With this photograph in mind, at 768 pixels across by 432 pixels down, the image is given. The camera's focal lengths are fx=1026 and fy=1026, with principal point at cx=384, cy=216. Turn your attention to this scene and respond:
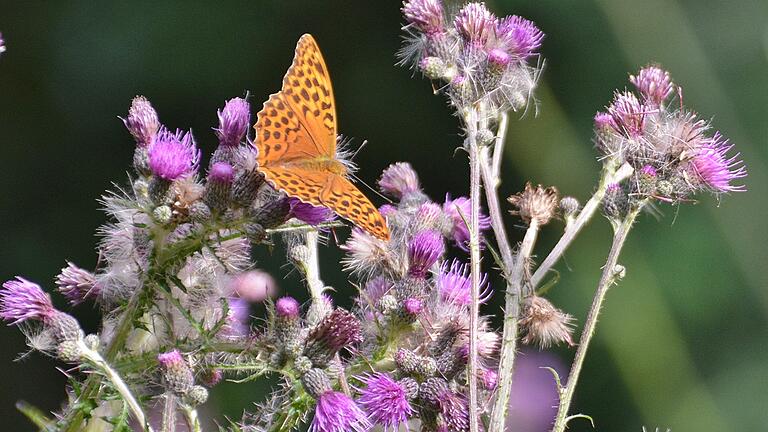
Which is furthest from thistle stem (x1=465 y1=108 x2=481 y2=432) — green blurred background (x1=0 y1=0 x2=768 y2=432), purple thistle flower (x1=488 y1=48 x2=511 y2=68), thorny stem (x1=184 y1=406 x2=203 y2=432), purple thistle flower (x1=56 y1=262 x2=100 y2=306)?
green blurred background (x1=0 y1=0 x2=768 y2=432)

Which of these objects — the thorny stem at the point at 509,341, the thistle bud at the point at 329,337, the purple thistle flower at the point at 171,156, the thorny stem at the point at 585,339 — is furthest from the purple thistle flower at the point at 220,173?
the thorny stem at the point at 585,339

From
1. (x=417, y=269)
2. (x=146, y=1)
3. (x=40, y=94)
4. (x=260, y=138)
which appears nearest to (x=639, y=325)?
(x=417, y=269)

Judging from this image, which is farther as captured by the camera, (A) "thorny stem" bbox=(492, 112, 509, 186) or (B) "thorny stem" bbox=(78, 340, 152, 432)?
(A) "thorny stem" bbox=(492, 112, 509, 186)

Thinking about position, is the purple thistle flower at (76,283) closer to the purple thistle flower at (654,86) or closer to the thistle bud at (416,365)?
the thistle bud at (416,365)

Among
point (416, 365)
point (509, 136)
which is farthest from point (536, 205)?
point (509, 136)

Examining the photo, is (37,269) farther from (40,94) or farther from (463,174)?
(463,174)

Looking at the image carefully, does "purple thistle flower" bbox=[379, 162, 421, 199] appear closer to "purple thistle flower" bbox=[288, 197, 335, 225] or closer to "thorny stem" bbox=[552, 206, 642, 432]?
"purple thistle flower" bbox=[288, 197, 335, 225]
